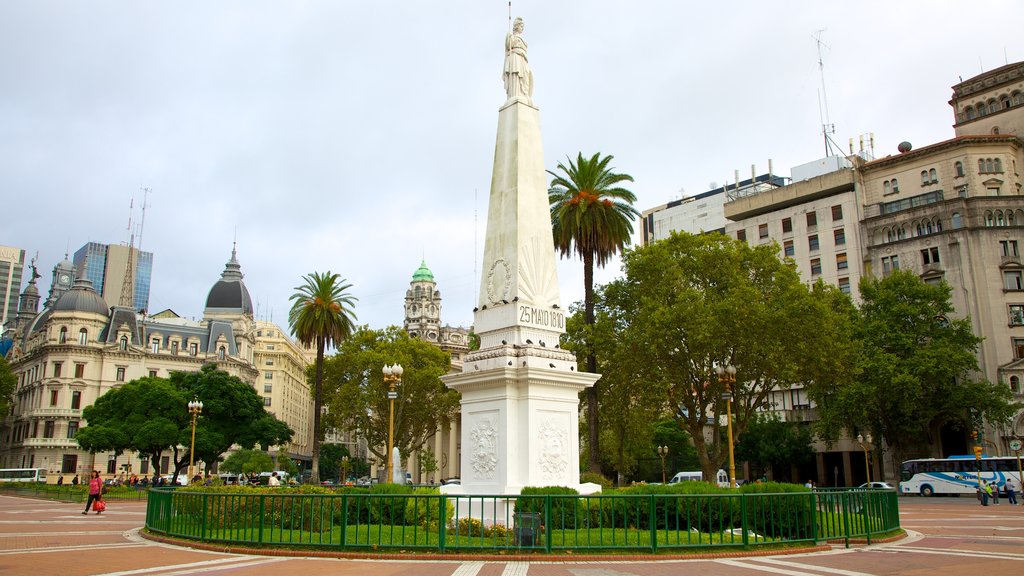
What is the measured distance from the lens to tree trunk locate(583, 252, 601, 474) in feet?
118

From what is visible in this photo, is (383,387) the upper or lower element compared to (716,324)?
lower

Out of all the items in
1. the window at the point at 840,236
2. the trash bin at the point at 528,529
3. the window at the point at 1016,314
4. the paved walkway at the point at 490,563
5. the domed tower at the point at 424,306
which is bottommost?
the paved walkway at the point at 490,563

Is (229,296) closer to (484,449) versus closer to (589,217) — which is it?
(589,217)

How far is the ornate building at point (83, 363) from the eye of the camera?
80.4 meters

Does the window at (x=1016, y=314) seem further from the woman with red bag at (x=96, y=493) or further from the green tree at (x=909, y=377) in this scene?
the woman with red bag at (x=96, y=493)

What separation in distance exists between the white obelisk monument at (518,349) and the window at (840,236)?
52.0m

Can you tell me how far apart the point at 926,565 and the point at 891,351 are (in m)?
42.2

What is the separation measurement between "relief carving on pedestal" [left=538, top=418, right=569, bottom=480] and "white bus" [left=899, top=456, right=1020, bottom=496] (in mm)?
33309

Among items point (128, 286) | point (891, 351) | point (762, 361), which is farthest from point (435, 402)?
point (128, 286)

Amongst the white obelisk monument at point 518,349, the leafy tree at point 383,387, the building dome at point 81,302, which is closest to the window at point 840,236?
the leafy tree at point 383,387

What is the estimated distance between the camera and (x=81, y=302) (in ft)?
→ 279

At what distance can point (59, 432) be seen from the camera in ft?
263

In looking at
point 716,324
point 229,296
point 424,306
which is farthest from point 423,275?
point 716,324

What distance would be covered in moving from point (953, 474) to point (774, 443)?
16.1 metres
